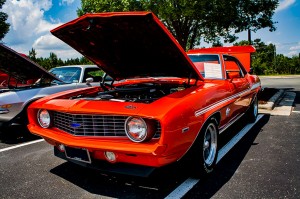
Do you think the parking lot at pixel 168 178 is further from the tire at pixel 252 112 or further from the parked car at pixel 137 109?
the tire at pixel 252 112

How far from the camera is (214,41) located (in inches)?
632

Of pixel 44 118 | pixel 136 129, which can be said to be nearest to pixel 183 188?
pixel 136 129

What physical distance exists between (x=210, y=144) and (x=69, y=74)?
404cm

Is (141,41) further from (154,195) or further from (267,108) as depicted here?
(267,108)

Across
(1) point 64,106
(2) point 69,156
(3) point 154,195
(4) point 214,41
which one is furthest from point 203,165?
(4) point 214,41

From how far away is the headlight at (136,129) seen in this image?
2.20 m

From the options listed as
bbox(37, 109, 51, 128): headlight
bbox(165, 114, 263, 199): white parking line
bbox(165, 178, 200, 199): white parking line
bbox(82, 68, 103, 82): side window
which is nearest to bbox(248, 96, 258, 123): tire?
bbox(165, 114, 263, 199): white parking line

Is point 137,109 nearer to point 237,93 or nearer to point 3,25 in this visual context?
point 237,93

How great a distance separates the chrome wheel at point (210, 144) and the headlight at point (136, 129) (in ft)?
3.42

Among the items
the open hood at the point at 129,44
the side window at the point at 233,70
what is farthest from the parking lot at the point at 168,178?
the open hood at the point at 129,44

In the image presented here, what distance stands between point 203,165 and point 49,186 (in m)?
1.64

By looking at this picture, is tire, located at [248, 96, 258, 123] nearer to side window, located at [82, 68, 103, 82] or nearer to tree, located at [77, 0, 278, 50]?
side window, located at [82, 68, 103, 82]

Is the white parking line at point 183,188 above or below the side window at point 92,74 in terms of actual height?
below

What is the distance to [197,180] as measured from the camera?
9.05 feet
